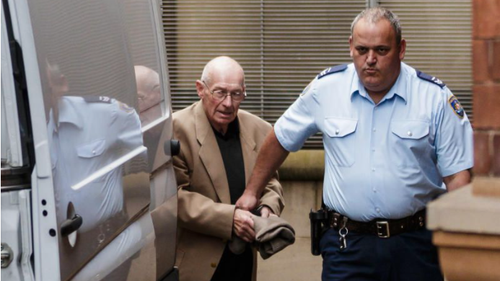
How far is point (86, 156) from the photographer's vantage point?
3953 mm

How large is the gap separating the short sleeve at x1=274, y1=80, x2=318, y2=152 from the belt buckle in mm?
675

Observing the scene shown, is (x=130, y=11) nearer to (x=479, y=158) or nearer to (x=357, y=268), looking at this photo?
(x=357, y=268)

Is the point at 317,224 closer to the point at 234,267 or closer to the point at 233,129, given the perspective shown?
the point at 234,267

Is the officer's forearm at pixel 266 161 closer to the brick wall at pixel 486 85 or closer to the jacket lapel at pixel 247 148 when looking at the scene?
the jacket lapel at pixel 247 148

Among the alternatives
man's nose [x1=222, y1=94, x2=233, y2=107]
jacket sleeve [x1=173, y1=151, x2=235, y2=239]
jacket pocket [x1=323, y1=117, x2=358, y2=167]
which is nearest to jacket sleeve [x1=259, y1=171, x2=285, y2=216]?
jacket sleeve [x1=173, y1=151, x2=235, y2=239]

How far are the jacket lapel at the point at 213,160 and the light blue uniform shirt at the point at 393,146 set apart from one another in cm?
84

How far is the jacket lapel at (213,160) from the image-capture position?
6098 millimetres

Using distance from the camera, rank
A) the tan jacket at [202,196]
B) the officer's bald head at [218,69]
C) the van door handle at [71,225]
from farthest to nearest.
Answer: the officer's bald head at [218,69]
the tan jacket at [202,196]
the van door handle at [71,225]

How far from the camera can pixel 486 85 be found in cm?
253

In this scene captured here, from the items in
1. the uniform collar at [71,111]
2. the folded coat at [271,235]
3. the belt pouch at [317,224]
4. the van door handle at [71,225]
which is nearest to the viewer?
the van door handle at [71,225]

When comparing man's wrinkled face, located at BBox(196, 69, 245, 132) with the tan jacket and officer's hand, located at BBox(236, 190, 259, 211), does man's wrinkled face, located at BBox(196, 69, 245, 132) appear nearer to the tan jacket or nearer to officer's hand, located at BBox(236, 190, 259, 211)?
the tan jacket

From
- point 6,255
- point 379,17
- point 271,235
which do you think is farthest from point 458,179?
point 6,255

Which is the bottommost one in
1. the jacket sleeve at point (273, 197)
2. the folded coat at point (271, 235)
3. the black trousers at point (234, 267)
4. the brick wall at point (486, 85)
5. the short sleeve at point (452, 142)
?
the black trousers at point (234, 267)

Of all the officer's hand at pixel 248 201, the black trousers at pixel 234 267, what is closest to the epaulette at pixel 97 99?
the officer's hand at pixel 248 201
